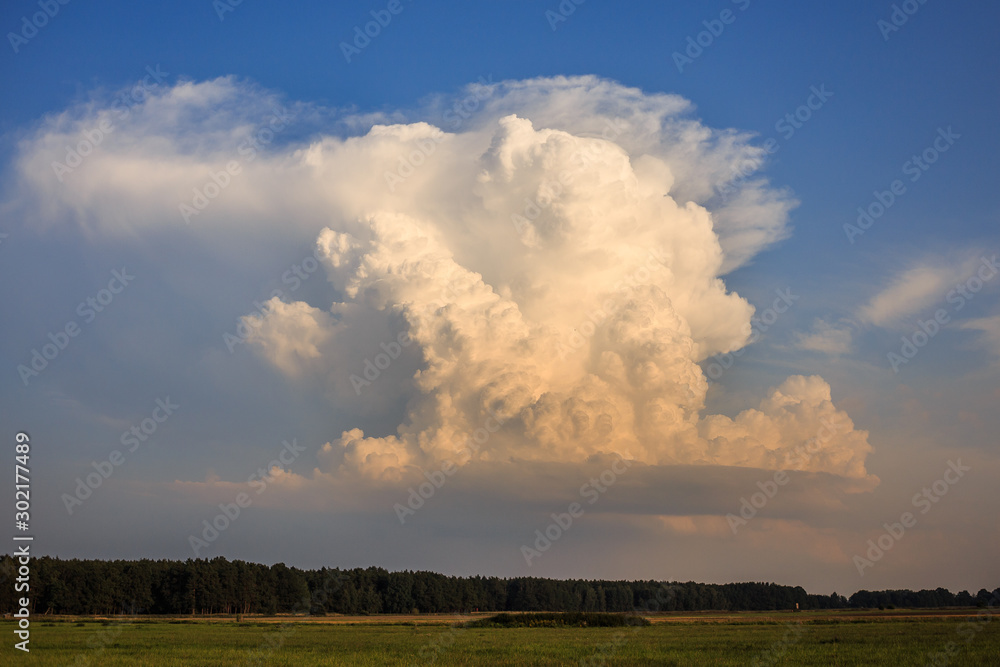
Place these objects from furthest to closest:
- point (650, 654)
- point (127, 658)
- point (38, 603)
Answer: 1. point (38, 603)
2. point (650, 654)
3. point (127, 658)

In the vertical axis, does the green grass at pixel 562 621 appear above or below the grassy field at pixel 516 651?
below

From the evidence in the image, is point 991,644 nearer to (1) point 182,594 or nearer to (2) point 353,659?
(2) point 353,659

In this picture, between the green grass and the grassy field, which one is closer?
the grassy field

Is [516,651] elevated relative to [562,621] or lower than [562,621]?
elevated

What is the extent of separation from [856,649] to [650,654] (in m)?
13.4

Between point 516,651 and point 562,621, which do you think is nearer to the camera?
point 516,651

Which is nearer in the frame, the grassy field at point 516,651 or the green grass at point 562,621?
the grassy field at point 516,651

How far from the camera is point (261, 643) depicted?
201 feet

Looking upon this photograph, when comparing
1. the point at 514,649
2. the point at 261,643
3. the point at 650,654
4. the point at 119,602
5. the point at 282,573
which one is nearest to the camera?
the point at 650,654

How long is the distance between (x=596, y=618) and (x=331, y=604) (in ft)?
347

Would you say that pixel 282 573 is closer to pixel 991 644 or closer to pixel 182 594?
pixel 182 594

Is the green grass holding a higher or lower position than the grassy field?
lower

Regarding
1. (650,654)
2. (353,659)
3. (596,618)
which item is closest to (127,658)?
(353,659)

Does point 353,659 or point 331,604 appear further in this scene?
point 331,604
